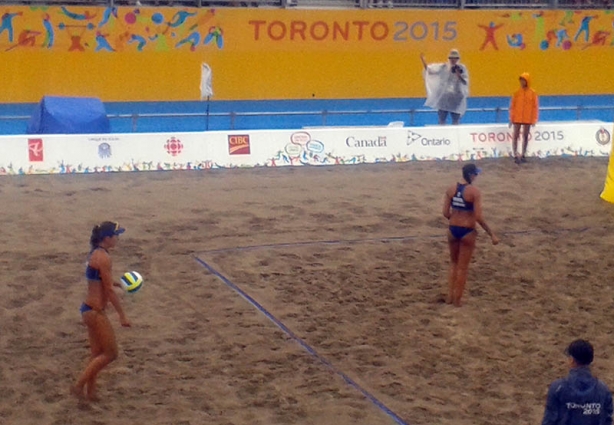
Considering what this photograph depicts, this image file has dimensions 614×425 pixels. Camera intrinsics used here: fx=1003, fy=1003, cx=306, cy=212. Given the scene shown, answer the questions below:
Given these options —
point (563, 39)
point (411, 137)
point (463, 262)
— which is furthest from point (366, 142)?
point (563, 39)

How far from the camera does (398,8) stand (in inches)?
960

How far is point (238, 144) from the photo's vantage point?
18469 mm

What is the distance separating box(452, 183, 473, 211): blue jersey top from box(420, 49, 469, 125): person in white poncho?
10003 mm

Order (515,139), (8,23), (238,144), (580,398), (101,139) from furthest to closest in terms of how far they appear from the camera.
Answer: (8,23), (515,139), (238,144), (101,139), (580,398)

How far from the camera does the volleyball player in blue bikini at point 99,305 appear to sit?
8.15 m

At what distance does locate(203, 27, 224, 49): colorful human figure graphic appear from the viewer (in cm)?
Result: 2294

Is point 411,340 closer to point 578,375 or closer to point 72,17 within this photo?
point 578,375

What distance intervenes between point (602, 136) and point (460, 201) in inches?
441

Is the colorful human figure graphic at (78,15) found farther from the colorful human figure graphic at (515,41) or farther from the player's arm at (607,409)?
the player's arm at (607,409)

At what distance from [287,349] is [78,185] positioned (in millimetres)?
8109

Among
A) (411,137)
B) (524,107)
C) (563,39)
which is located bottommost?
(411,137)

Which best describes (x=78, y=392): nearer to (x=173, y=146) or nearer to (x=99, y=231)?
(x=99, y=231)

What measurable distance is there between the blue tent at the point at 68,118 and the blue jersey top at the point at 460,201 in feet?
32.8

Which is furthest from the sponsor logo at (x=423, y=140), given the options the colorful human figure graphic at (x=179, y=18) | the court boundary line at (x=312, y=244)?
the colorful human figure graphic at (x=179, y=18)
